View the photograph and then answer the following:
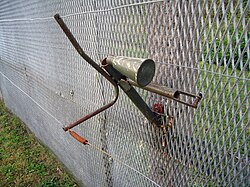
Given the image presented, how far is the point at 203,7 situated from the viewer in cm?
99

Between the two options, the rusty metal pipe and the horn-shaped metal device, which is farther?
the rusty metal pipe

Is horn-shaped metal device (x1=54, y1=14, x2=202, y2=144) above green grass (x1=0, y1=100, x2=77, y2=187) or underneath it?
above

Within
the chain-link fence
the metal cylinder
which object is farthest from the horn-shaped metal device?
the chain-link fence

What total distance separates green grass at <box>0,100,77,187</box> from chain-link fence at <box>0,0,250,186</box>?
61 cm

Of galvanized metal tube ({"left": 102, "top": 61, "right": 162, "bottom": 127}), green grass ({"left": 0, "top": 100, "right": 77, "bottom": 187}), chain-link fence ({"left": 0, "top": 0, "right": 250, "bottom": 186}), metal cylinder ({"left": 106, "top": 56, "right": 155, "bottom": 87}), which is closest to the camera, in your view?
metal cylinder ({"left": 106, "top": 56, "right": 155, "bottom": 87})

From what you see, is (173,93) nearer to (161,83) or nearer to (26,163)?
(161,83)

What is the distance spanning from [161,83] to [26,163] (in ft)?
10.2

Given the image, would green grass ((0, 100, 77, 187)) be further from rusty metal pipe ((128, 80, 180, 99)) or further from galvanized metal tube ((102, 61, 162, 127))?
rusty metal pipe ((128, 80, 180, 99))

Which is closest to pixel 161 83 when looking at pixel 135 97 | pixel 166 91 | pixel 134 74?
pixel 135 97

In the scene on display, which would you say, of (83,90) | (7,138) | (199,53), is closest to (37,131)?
(7,138)

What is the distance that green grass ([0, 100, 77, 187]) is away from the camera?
131 inches

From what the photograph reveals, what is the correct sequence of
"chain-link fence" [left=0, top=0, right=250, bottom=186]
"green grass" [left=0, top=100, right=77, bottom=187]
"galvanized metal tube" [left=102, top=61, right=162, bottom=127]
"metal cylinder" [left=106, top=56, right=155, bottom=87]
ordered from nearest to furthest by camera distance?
1. "metal cylinder" [left=106, top=56, right=155, bottom=87]
2. "chain-link fence" [left=0, top=0, right=250, bottom=186]
3. "galvanized metal tube" [left=102, top=61, right=162, bottom=127]
4. "green grass" [left=0, top=100, right=77, bottom=187]

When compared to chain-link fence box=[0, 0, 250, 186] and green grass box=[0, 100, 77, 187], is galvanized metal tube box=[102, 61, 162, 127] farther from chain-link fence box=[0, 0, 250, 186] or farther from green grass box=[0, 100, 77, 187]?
green grass box=[0, 100, 77, 187]

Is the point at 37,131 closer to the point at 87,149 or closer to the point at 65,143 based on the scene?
the point at 65,143
